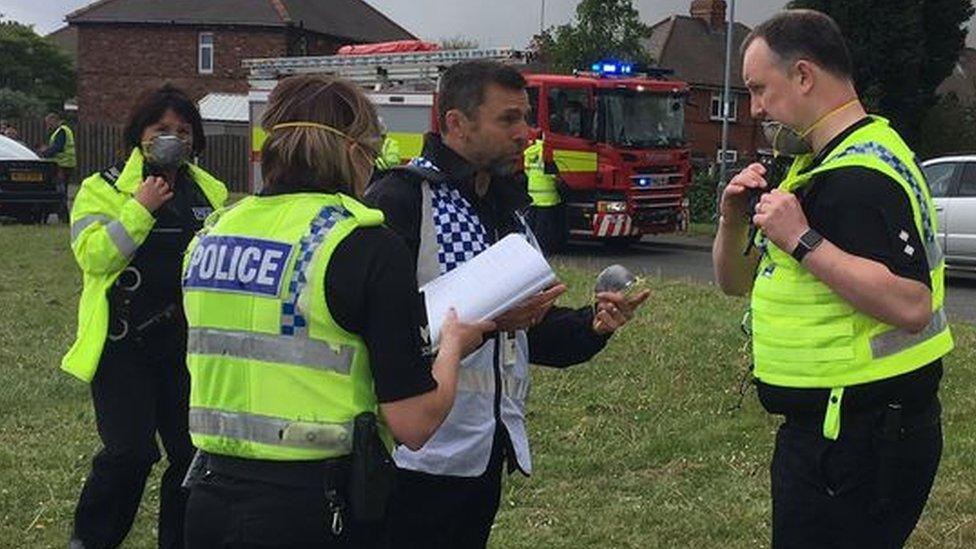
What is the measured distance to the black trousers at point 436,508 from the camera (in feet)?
10.6

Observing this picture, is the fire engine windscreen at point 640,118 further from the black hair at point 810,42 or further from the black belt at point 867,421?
the black belt at point 867,421

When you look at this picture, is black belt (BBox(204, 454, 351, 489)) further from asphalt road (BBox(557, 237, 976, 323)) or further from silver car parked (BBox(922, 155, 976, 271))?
silver car parked (BBox(922, 155, 976, 271))

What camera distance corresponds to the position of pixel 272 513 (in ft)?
8.26

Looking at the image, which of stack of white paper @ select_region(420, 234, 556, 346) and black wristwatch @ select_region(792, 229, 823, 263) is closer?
black wristwatch @ select_region(792, 229, 823, 263)

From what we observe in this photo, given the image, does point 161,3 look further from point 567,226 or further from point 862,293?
point 862,293

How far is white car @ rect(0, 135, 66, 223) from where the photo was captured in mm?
19484

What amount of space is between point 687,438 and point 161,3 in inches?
1835

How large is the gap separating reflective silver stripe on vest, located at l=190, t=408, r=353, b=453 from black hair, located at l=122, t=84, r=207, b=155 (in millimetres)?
2432

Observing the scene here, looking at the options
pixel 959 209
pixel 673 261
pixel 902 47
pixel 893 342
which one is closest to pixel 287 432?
pixel 893 342

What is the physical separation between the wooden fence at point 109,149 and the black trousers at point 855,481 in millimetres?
33581

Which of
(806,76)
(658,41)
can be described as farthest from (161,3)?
(806,76)

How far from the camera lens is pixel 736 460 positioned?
6105mm

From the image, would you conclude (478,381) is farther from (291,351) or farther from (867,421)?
(867,421)

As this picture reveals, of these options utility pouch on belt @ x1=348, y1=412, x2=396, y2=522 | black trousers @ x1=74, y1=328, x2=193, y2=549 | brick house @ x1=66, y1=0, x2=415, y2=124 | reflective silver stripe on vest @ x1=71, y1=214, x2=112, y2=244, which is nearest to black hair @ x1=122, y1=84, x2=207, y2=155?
reflective silver stripe on vest @ x1=71, y1=214, x2=112, y2=244
